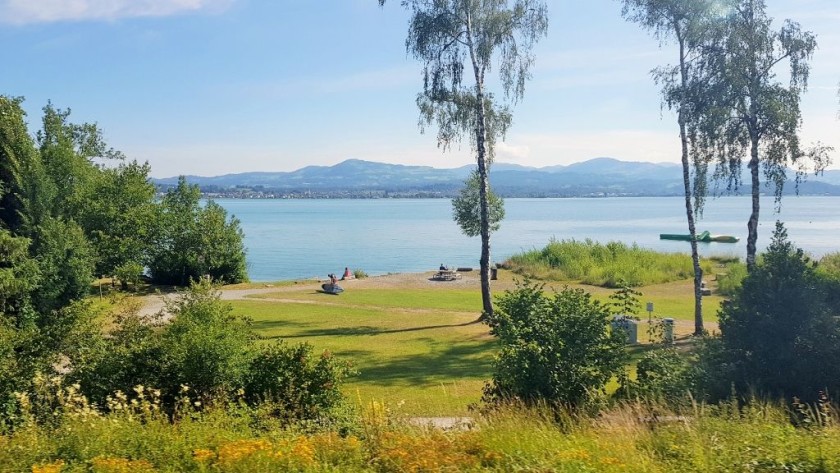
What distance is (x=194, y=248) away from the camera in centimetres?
3753

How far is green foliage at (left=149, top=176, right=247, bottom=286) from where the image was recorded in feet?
122

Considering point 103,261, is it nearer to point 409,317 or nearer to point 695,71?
point 409,317

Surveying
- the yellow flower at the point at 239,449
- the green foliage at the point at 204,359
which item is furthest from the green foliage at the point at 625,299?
the yellow flower at the point at 239,449

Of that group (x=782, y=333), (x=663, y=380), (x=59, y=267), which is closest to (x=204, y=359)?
(x=663, y=380)

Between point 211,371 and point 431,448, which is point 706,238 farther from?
point 431,448

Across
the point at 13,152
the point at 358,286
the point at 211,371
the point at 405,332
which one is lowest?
the point at 358,286

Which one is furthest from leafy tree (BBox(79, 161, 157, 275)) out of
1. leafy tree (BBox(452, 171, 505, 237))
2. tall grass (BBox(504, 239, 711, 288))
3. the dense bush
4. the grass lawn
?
the dense bush

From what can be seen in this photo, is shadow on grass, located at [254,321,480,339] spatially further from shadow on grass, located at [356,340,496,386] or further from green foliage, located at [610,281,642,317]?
green foliage, located at [610,281,642,317]

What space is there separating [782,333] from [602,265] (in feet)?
97.4

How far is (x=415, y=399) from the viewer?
12.4 m

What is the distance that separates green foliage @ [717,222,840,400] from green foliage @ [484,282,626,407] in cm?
161

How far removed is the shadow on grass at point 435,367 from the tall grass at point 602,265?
16840 millimetres

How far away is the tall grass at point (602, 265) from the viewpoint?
34875mm

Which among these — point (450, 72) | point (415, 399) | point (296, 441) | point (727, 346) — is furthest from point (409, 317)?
point (296, 441)
